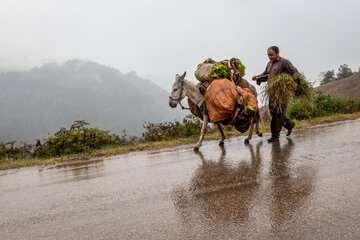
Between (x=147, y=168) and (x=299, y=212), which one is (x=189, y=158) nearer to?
(x=147, y=168)

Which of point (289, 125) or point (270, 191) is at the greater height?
point (289, 125)

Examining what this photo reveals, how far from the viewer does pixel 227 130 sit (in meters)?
9.63

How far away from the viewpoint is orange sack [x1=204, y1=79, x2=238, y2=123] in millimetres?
5770

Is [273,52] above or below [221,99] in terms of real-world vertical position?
above

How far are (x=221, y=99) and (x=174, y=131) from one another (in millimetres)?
3657

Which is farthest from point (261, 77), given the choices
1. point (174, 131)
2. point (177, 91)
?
point (174, 131)

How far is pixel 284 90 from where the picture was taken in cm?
625

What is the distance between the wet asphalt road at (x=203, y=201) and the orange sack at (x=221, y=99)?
4.94 ft

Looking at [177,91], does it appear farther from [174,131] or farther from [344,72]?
[344,72]

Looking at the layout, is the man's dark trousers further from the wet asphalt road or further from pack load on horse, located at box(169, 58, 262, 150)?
the wet asphalt road

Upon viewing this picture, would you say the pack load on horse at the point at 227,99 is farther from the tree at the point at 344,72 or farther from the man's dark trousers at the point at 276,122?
the tree at the point at 344,72

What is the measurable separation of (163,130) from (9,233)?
277 inches

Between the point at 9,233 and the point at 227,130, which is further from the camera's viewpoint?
the point at 227,130

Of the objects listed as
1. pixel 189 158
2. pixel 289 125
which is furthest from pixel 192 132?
pixel 189 158
